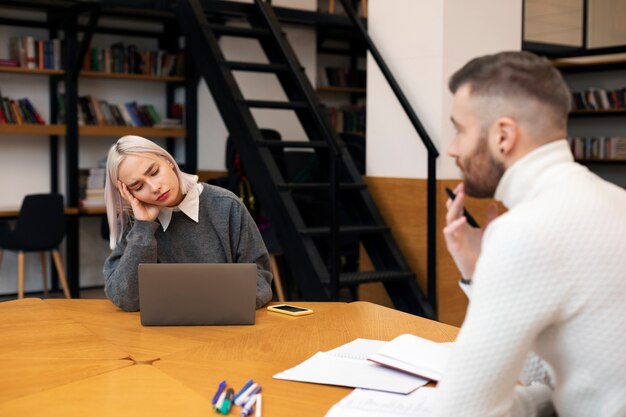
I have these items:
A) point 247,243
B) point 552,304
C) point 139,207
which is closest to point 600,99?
point 247,243

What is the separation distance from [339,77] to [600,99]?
2.73m

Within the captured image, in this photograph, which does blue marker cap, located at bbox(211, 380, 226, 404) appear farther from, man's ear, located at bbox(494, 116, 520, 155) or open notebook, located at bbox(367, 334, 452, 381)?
man's ear, located at bbox(494, 116, 520, 155)

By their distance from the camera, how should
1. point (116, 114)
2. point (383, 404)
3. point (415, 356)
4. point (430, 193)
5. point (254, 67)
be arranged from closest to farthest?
point (383, 404) < point (415, 356) < point (430, 193) < point (254, 67) < point (116, 114)

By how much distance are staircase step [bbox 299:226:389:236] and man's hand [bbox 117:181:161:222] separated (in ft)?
6.44

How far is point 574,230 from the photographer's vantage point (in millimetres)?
1208

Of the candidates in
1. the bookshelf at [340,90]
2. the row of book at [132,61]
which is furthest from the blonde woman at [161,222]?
the bookshelf at [340,90]

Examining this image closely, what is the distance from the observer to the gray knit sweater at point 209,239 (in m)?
2.51

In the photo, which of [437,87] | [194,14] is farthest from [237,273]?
[194,14]

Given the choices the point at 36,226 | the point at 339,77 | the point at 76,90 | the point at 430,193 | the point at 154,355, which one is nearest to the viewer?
the point at 154,355

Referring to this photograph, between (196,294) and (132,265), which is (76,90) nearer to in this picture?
(132,265)

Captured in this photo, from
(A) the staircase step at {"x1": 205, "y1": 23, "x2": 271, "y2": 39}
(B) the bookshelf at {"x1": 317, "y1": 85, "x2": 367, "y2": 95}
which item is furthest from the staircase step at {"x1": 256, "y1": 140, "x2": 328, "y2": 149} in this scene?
(B) the bookshelf at {"x1": 317, "y1": 85, "x2": 367, "y2": 95}

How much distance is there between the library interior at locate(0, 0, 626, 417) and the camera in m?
1.60

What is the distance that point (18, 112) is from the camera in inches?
264

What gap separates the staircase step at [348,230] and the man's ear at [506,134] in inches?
122
